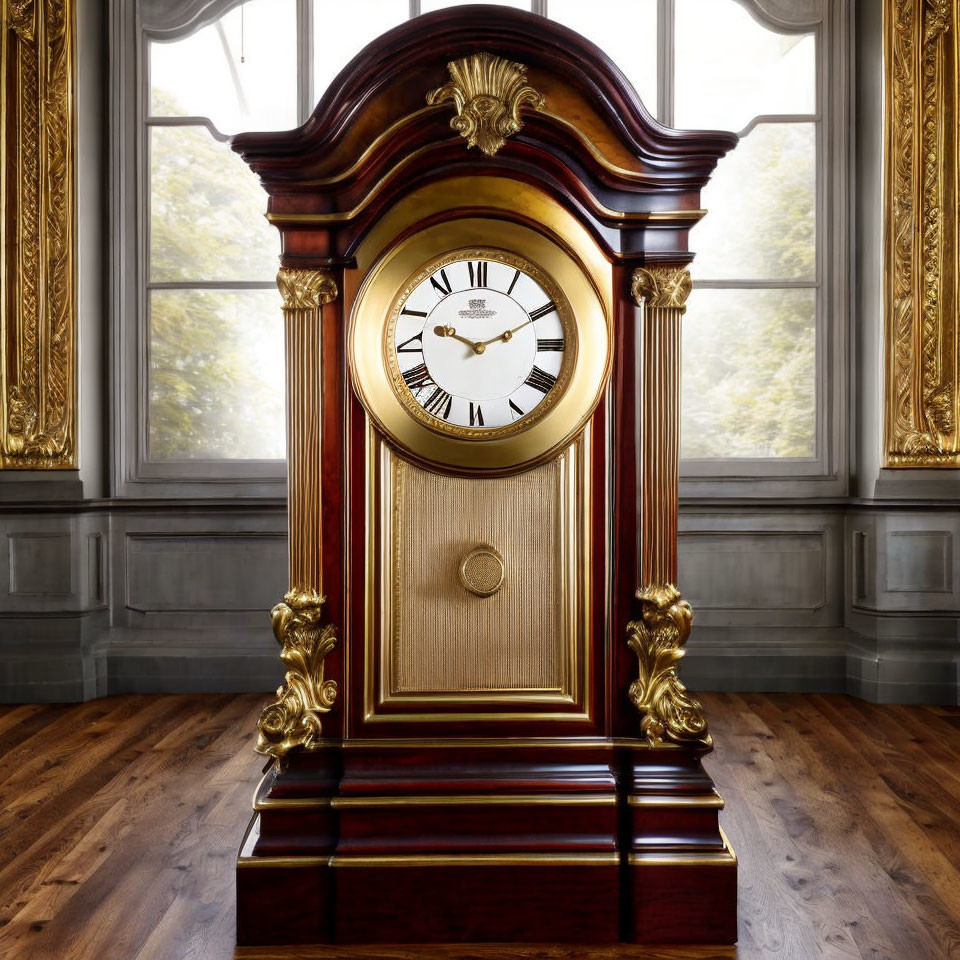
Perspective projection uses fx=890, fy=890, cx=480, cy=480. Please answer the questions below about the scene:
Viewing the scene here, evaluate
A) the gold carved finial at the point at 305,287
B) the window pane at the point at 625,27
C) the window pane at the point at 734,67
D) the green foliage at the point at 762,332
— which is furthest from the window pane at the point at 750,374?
the gold carved finial at the point at 305,287

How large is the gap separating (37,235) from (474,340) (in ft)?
9.27

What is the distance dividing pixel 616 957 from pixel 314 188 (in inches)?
65.0

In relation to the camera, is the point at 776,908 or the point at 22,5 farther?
the point at 22,5

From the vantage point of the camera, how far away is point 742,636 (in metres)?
3.95

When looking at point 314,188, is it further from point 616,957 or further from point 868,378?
point 868,378

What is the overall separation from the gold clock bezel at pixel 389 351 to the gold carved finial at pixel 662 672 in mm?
394

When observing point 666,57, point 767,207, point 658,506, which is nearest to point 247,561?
point 658,506

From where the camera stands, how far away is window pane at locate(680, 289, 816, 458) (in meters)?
4.00

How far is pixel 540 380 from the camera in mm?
1841

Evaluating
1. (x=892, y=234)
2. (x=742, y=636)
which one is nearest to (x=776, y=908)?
(x=742, y=636)

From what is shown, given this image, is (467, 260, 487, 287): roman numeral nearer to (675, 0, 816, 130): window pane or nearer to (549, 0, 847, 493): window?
(549, 0, 847, 493): window

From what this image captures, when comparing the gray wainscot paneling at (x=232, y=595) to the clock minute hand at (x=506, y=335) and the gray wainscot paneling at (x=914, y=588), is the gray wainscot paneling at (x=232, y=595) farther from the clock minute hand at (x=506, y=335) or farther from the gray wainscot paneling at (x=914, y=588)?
the clock minute hand at (x=506, y=335)

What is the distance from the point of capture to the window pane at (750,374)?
400 centimetres

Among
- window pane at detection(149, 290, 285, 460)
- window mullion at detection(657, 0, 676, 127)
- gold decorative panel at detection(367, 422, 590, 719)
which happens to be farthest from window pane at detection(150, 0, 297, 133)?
gold decorative panel at detection(367, 422, 590, 719)
